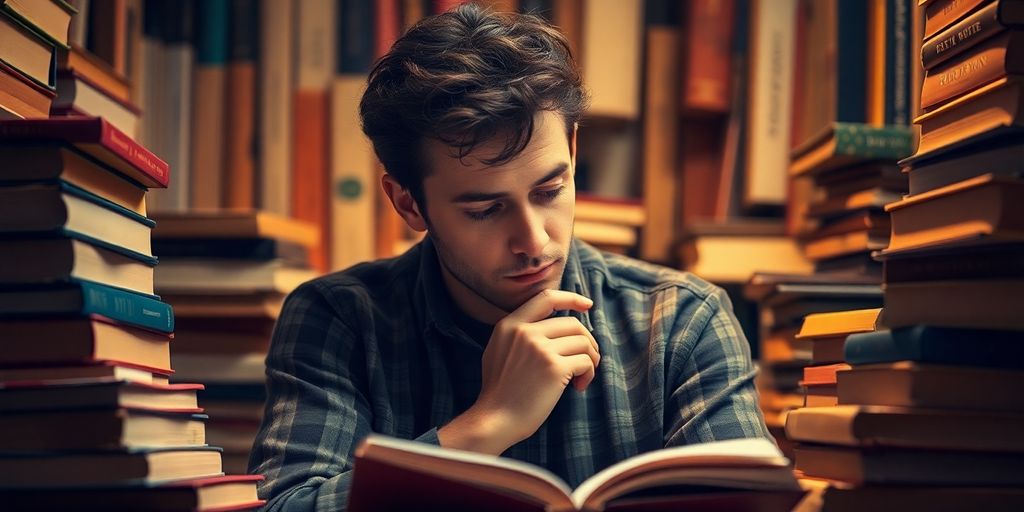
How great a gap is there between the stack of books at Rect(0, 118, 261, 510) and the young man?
0.91 ft

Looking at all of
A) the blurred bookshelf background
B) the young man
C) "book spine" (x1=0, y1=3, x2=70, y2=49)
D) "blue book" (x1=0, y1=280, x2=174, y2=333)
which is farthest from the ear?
"blue book" (x1=0, y1=280, x2=174, y2=333)

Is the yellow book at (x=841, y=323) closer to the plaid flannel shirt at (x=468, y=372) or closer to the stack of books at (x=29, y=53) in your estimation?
the plaid flannel shirt at (x=468, y=372)

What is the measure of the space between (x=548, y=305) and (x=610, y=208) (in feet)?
2.73

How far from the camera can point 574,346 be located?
4.06ft

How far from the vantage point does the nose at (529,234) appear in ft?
4.24

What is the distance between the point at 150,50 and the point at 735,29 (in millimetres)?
1198

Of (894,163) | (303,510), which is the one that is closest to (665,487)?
(303,510)

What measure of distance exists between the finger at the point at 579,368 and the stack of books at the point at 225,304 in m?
0.82

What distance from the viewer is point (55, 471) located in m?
0.89

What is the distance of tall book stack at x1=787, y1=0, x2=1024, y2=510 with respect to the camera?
873 millimetres

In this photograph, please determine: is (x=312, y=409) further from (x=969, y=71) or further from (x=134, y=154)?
(x=969, y=71)

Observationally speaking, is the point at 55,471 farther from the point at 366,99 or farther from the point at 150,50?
the point at 150,50

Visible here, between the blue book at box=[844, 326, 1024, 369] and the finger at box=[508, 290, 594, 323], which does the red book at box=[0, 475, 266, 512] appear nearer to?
the finger at box=[508, 290, 594, 323]

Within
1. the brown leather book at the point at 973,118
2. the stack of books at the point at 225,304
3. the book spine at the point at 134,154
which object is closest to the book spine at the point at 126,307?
the book spine at the point at 134,154
